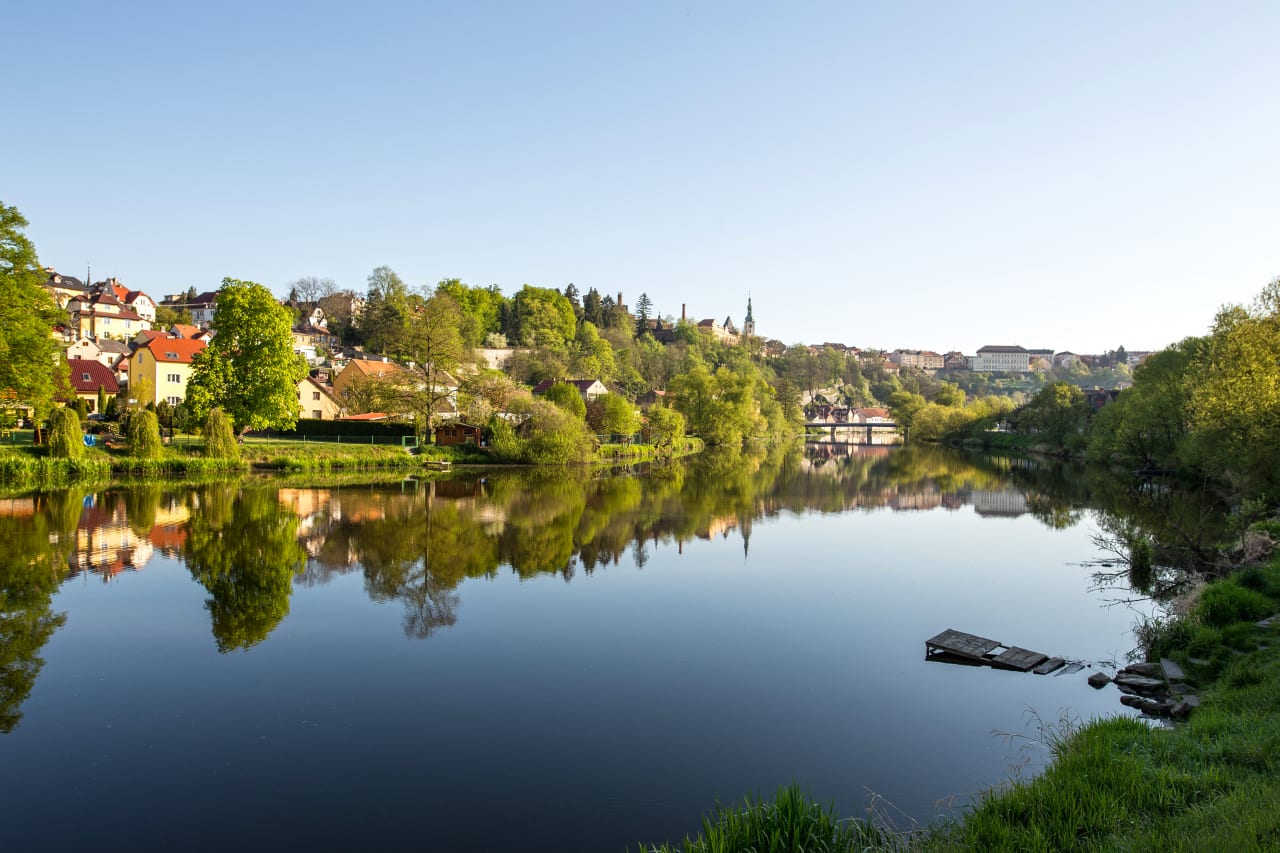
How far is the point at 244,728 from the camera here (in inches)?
367

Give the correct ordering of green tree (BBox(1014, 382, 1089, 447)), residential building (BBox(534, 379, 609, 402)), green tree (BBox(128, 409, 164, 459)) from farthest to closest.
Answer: residential building (BBox(534, 379, 609, 402)), green tree (BBox(1014, 382, 1089, 447)), green tree (BBox(128, 409, 164, 459))

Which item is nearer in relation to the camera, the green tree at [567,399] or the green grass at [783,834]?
the green grass at [783,834]

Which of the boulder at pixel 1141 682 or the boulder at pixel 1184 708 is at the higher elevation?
the boulder at pixel 1184 708

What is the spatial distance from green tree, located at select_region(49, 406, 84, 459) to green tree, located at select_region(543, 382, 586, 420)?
91.6ft

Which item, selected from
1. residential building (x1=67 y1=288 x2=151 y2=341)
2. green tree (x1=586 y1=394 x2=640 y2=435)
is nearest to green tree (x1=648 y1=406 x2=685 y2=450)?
green tree (x1=586 y1=394 x2=640 y2=435)

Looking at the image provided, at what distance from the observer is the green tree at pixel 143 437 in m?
34.6

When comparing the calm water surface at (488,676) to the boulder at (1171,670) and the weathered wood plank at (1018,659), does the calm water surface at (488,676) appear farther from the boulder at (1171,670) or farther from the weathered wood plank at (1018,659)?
the boulder at (1171,670)

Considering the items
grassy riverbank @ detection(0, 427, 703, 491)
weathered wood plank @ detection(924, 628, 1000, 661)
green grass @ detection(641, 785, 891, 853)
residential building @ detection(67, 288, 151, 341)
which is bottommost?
weathered wood plank @ detection(924, 628, 1000, 661)

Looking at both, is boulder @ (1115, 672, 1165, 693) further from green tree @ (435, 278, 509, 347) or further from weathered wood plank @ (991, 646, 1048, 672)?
green tree @ (435, 278, 509, 347)

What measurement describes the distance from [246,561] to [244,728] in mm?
10078

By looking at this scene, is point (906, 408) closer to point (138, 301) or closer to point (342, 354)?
point (342, 354)

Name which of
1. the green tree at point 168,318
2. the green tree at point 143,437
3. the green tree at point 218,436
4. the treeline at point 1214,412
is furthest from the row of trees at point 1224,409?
the green tree at point 168,318

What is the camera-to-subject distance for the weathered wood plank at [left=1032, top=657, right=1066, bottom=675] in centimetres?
1179

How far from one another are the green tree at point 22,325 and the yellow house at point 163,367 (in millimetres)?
Answer: 21571
